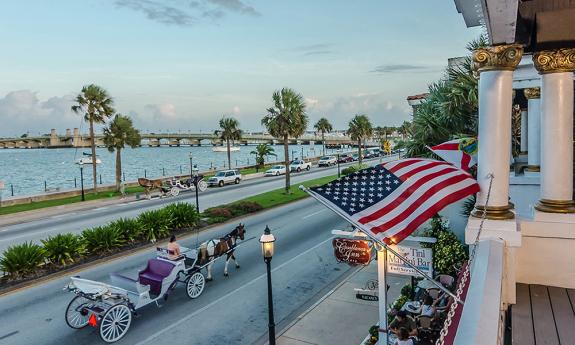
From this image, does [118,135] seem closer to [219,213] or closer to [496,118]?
[219,213]

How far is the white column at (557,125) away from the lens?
22.4ft

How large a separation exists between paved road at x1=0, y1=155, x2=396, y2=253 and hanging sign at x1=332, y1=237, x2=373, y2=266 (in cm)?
1675

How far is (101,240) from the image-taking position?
1914 cm

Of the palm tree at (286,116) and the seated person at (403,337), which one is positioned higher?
the palm tree at (286,116)

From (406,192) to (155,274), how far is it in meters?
9.63

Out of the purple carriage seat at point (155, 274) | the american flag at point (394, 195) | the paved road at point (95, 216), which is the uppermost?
the american flag at point (394, 195)

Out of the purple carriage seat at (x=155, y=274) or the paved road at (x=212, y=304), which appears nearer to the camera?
the paved road at (x=212, y=304)

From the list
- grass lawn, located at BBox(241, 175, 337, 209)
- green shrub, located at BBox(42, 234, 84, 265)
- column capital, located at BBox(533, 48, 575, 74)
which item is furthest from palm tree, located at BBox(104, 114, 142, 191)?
column capital, located at BBox(533, 48, 575, 74)

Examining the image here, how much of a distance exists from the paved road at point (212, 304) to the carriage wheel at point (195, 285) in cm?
22

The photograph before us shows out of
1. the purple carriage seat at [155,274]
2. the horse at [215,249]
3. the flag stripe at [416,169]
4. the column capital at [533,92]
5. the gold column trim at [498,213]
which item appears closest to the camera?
the gold column trim at [498,213]

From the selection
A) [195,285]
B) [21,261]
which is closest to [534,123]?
[195,285]

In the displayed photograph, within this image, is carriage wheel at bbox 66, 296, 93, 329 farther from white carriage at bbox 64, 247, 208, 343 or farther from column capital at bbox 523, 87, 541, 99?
column capital at bbox 523, 87, 541, 99

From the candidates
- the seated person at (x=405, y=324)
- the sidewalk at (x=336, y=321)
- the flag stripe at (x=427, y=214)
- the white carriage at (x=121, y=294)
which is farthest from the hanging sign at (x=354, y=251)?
the flag stripe at (x=427, y=214)

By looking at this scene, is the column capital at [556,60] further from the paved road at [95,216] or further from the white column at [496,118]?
the paved road at [95,216]
